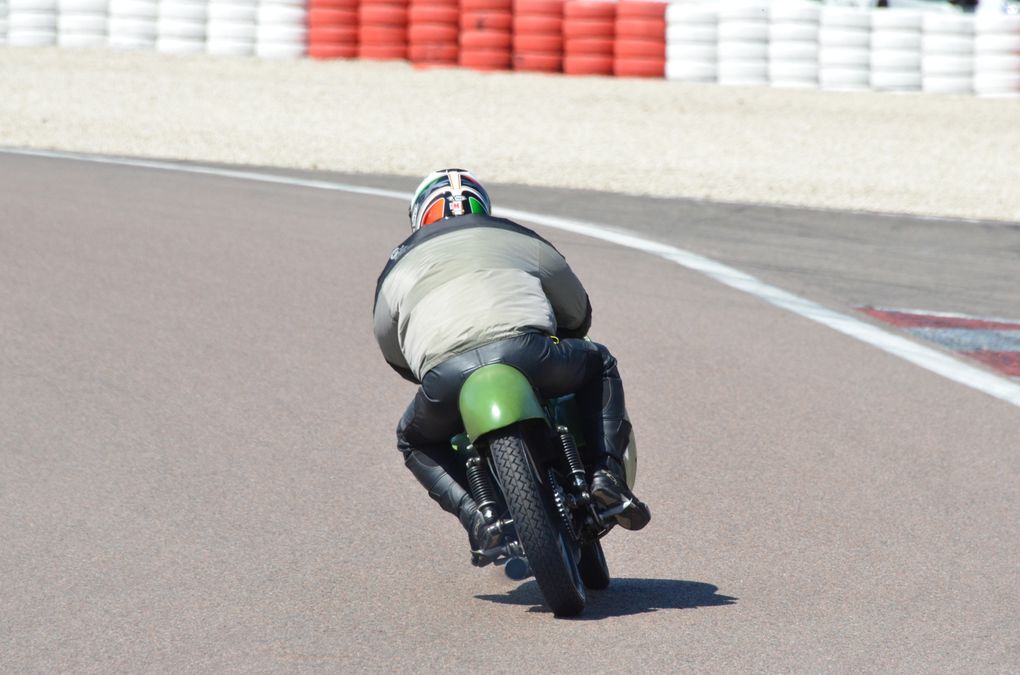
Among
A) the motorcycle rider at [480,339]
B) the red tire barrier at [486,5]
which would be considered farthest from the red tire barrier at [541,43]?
the motorcycle rider at [480,339]

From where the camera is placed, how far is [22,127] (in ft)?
62.0

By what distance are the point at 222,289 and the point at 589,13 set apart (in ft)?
41.5

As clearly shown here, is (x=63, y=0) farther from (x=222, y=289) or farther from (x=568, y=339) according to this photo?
(x=568, y=339)

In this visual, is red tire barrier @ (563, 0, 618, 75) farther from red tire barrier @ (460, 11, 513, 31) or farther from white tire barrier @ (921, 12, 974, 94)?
white tire barrier @ (921, 12, 974, 94)

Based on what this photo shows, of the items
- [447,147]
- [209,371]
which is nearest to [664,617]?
[209,371]

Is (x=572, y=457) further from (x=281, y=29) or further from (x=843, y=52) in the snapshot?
(x=281, y=29)

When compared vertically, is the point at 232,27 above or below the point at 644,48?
above

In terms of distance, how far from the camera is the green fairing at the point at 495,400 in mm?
4734

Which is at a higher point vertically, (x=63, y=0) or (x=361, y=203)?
(x=63, y=0)

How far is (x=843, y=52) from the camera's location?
21703 millimetres

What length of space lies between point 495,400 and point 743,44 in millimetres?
17883

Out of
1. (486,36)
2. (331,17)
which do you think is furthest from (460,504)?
(331,17)

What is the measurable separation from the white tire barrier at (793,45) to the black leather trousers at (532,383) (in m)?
17.1

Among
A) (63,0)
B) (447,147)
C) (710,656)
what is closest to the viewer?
(710,656)
